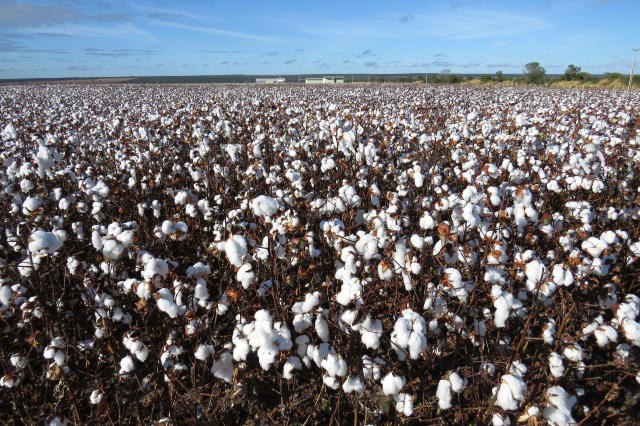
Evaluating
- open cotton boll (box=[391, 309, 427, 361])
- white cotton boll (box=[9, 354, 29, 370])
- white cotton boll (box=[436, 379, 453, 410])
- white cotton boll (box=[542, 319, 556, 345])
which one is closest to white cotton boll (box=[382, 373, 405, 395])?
open cotton boll (box=[391, 309, 427, 361])

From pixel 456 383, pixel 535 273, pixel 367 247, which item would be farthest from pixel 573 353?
pixel 367 247

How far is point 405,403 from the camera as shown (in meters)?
2.21

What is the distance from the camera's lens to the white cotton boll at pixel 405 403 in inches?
87.2

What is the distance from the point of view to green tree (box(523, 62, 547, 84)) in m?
47.2

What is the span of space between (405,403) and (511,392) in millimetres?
600

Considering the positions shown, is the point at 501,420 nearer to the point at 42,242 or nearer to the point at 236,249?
the point at 236,249

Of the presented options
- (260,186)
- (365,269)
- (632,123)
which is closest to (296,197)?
(260,186)

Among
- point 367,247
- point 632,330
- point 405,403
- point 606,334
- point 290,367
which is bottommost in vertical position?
point 405,403

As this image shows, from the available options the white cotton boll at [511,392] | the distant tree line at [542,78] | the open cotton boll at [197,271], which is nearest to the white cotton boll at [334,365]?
the white cotton boll at [511,392]

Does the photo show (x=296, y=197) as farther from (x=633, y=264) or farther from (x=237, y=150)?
(x=633, y=264)

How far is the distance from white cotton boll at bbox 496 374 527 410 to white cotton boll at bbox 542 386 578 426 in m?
0.11

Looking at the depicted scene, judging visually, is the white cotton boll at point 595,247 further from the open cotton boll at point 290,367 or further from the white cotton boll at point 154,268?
the white cotton boll at point 154,268

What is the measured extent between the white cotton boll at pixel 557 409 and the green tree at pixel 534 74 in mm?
53013

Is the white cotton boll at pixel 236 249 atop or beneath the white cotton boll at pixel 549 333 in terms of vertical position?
atop
